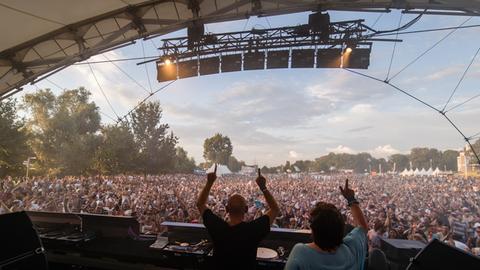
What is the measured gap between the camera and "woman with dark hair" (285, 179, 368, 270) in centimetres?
118

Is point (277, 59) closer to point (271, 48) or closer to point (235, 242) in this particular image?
point (271, 48)

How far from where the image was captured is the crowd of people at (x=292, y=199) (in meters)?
3.78

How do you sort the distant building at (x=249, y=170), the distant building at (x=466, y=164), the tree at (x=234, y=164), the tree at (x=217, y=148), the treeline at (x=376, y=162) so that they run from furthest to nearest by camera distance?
1. the tree at (x=217, y=148)
2. the tree at (x=234, y=164)
3. the distant building at (x=249, y=170)
4. the treeline at (x=376, y=162)
5. the distant building at (x=466, y=164)

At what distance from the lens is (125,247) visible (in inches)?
137

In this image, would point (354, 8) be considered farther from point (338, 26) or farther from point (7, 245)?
point (7, 245)

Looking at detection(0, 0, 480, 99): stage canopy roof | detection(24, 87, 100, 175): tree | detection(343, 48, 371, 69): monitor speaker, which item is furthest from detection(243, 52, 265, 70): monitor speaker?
detection(24, 87, 100, 175): tree

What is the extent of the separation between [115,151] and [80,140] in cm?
127

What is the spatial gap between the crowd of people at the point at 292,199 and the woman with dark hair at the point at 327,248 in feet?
7.35

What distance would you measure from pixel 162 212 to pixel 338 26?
4410 mm

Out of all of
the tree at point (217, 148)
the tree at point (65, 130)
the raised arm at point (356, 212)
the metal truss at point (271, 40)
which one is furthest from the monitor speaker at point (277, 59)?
the tree at point (65, 130)

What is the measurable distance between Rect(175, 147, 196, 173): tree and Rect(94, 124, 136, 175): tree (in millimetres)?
1097

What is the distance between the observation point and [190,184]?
5.54m

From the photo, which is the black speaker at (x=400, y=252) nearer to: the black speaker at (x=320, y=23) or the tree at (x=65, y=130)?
the black speaker at (x=320, y=23)

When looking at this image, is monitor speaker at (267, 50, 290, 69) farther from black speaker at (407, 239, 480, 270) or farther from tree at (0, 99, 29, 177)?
tree at (0, 99, 29, 177)
